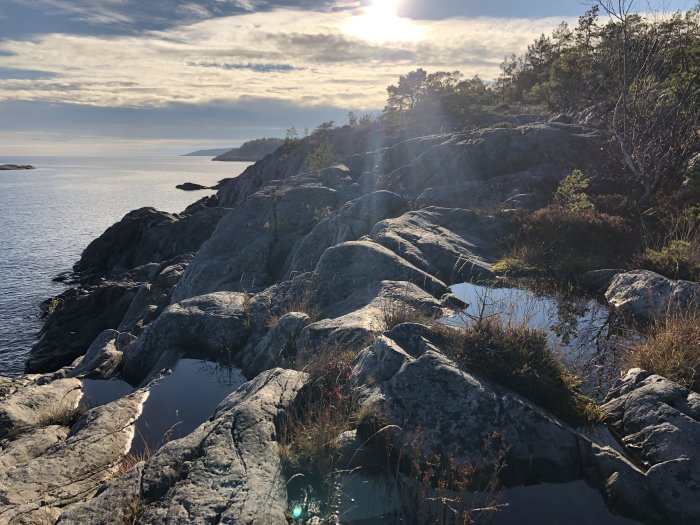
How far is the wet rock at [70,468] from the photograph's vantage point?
277 inches

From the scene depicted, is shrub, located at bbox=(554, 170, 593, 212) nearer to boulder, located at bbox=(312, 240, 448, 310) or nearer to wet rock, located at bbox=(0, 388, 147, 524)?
boulder, located at bbox=(312, 240, 448, 310)

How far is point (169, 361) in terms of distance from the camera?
41.3 ft

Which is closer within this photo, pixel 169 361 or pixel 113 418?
pixel 113 418

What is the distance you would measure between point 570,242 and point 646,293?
18.3 feet

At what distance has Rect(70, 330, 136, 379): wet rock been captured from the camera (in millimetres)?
14500

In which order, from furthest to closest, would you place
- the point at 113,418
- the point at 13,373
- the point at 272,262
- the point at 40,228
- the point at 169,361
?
the point at 40,228, the point at 13,373, the point at 272,262, the point at 169,361, the point at 113,418

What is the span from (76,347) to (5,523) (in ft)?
81.3

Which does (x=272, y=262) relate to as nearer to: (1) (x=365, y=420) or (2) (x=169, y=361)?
(2) (x=169, y=361)

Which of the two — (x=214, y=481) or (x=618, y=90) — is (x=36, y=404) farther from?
(x=618, y=90)

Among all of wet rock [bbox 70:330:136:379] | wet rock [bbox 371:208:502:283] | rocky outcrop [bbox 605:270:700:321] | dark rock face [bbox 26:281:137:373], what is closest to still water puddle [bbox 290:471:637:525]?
rocky outcrop [bbox 605:270:700:321]

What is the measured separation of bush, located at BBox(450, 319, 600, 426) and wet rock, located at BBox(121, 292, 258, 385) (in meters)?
7.70

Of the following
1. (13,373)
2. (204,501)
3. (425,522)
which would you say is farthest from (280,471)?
(13,373)

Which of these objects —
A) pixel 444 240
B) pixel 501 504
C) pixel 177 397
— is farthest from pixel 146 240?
pixel 501 504

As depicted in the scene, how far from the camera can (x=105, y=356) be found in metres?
15.8
